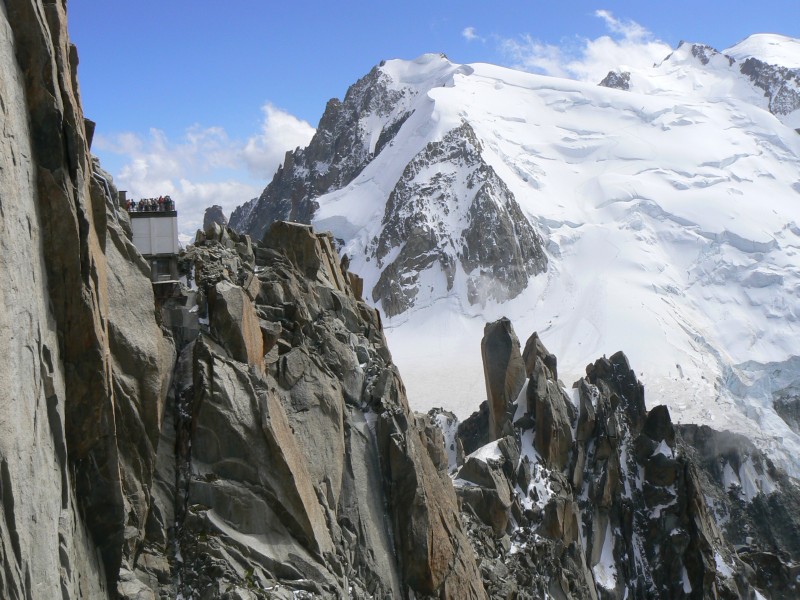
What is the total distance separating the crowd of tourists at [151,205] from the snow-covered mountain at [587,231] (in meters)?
66.4

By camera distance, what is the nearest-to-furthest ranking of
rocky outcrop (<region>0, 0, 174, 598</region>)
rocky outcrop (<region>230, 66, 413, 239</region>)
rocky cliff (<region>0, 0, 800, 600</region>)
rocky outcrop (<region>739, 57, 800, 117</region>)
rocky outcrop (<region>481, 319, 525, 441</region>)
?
rocky outcrop (<region>0, 0, 174, 598</region>)
rocky cliff (<region>0, 0, 800, 600</region>)
rocky outcrop (<region>481, 319, 525, 441</region>)
rocky outcrop (<region>230, 66, 413, 239</region>)
rocky outcrop (<region>739, 57, 800, 117</region>)

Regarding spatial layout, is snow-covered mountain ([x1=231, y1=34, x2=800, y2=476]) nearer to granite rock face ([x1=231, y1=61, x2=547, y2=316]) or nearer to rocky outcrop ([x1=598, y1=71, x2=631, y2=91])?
granite rock face ([x1=231, y1=61, x2=547, y2=316])

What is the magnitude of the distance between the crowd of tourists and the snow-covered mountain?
66.4 meters

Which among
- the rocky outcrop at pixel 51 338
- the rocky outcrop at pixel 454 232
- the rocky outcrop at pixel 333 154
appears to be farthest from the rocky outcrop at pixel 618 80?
the rocky outcrop at pixel 51 338

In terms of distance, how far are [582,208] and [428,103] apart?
122 feet

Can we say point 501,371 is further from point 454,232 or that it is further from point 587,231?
point 454,232

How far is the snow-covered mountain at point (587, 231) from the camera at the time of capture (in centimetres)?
10056

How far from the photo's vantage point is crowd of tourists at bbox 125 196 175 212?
22.5m

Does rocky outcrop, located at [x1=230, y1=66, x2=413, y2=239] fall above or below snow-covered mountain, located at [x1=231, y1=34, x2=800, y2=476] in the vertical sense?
above

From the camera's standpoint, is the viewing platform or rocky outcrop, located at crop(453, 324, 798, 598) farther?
rocky outcrop, located at crop(453, 324, 798, 598)

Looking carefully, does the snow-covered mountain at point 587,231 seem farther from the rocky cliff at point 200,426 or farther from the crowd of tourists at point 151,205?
the crowd of tourists at point 151,205

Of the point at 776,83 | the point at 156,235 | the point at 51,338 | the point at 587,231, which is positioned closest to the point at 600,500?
the point at 156,235

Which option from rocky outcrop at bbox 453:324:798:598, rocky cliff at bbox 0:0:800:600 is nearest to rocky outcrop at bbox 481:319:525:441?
rocky outcrop at bbox 453:324:798:598

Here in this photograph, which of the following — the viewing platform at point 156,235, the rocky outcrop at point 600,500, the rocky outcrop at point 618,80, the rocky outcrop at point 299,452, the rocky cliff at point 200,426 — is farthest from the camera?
the rocky outcrop at point 618,80
